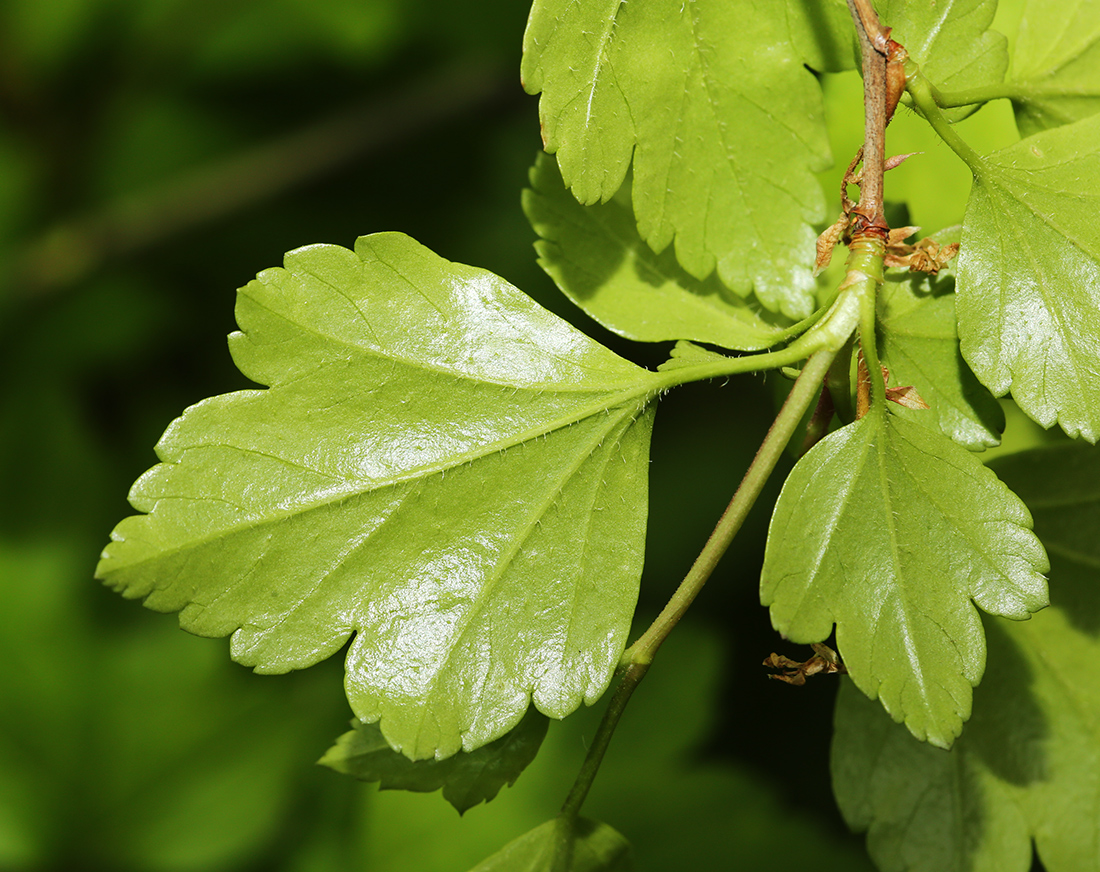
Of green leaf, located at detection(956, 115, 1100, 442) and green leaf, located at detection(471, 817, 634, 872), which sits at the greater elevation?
green leaf, located at detection(956, 115, 1100, 442)

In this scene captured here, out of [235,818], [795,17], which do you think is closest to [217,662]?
[235,818]

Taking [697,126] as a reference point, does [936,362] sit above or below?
below

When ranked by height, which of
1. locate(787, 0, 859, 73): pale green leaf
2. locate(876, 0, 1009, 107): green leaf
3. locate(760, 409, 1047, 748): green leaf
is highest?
locate(787, 0, 859, 73): pale green leaf

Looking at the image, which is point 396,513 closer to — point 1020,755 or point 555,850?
point 555,850

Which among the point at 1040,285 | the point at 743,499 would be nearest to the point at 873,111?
the point at 1040,285

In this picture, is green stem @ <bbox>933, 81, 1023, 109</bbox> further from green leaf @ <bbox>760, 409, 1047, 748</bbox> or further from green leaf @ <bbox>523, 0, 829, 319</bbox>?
green leaf @ <bbox>760, 409, 1047, 748</bbox>

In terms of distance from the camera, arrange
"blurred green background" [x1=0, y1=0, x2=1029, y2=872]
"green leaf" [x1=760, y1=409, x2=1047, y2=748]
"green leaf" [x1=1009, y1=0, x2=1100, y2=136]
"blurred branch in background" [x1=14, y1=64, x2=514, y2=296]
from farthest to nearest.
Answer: "blurred branch in background" [x1=14, y1=64, x2=514, y2=296], "blurred green background" [x1=0, y1=0, x2=1029, y2=872], "green leaf" [x1=1009, y1=0, x2=1100, y2=136], "green leaf" [x1=760, y1=409, x2=1047, y2=748]

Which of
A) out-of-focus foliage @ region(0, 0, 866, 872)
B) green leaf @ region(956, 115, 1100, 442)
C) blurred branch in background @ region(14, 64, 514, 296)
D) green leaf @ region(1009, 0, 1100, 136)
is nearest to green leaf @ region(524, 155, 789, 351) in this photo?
green leaf @ region(956, 115, 1100, 442)

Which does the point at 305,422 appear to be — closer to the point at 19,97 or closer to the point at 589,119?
the point at 589,119

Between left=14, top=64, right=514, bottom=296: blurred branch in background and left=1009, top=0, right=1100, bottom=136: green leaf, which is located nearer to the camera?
left=1009, top=0, right=1100, bottom=136: green leaf
